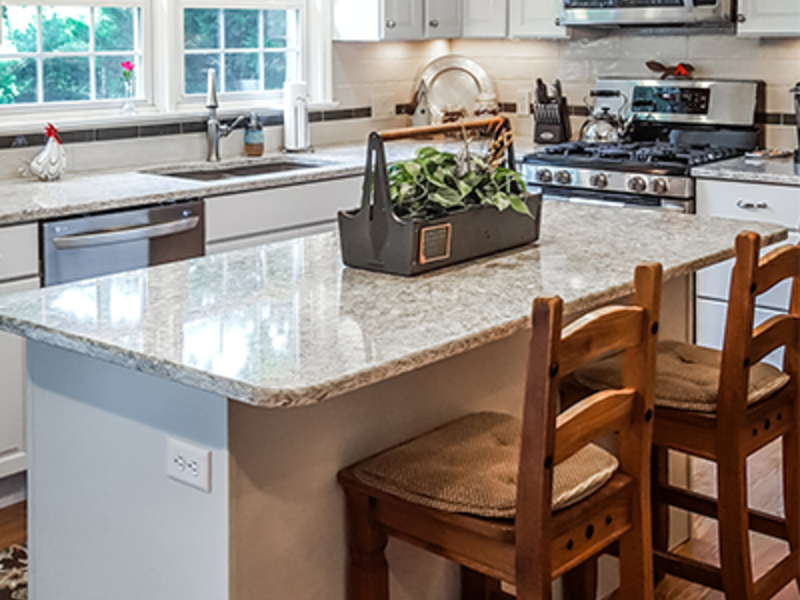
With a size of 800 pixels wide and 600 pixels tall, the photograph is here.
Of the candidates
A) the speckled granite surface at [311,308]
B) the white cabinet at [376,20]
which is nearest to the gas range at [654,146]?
the white cabinet at [376,20]

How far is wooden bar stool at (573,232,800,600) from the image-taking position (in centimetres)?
243

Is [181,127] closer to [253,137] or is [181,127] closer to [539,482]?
[253,137]

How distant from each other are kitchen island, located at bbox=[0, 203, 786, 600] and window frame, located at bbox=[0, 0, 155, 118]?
6.68 feet

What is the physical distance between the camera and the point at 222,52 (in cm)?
506

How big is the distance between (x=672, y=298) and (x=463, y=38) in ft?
10.3

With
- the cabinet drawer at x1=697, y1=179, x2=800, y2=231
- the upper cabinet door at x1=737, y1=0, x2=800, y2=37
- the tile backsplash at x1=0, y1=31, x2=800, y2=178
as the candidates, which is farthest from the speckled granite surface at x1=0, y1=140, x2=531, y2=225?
the upper cabinet door at x1=737, y1=0, x2=800, y2=37

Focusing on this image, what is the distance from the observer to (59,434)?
2.27 meters

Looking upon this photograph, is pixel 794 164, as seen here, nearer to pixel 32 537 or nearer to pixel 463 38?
pixel 463 38

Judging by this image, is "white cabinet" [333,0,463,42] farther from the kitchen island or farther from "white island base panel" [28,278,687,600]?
"white island base panel" [28,278,687,600]

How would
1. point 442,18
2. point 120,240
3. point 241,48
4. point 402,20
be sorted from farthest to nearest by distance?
1. point 442,18
2. point 402,20
3. point 241,48
4. point 120,240

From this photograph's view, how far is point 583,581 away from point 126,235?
200cm

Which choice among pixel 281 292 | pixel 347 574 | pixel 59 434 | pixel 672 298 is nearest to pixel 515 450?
pixel 347 574

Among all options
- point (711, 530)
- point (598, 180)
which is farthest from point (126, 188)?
point (711, 530)

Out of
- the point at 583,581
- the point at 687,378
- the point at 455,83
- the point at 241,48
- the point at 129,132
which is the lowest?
the point at 583,581
